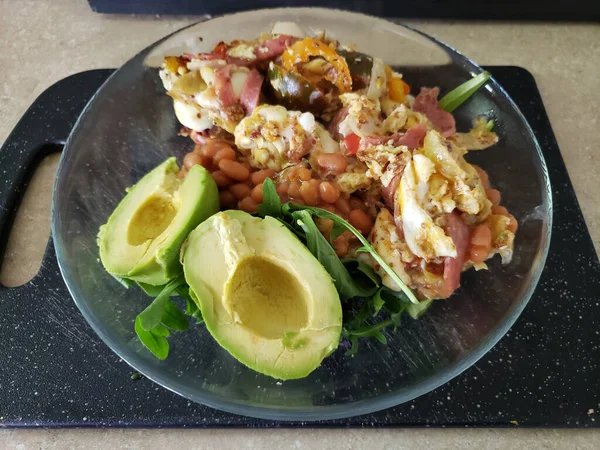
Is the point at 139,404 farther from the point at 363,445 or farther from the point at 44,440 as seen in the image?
the point at 363,445

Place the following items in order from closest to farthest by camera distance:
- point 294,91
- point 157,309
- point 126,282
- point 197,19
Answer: point 157,309, point 126,282, point 294,91, point 197,19

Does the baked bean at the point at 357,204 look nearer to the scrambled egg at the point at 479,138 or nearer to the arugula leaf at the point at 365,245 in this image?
the arugula leaf at the point at 365,245

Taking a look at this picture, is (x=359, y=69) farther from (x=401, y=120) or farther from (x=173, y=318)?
(x=173, y=318)

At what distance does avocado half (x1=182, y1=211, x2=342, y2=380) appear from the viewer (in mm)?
805

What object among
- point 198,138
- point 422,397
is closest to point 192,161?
point 198,138

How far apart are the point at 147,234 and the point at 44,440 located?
0.44 m

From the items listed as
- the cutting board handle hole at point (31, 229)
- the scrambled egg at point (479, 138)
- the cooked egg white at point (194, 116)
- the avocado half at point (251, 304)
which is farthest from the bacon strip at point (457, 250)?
the cutting board handle hole at point (31, 229)

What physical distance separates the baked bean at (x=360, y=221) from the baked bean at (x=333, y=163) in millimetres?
83

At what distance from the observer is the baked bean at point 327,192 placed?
95 cm

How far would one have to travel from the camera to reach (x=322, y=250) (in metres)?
0.88

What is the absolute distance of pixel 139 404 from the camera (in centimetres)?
100

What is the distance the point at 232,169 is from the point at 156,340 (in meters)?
0.34

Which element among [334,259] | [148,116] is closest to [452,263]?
[334,259]

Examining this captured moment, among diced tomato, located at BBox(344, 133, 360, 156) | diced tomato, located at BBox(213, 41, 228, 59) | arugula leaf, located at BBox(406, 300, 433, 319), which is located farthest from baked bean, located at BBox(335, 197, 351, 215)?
Result: diced tomato, located at BBox(213, 41, 228, 59)
